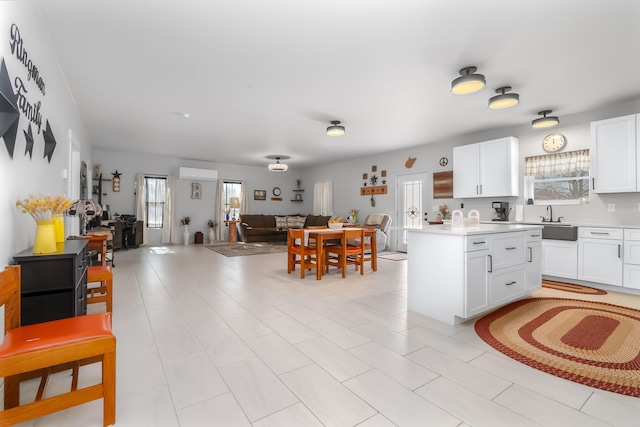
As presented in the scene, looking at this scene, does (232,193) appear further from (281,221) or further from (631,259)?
(631,259)

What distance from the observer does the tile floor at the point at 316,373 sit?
1522mm

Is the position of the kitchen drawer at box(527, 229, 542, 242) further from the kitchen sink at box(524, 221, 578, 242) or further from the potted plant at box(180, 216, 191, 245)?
the potted plant at box(180, 216, 191, 245)

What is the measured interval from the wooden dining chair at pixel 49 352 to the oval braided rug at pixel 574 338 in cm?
252

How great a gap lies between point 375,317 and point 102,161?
848cm

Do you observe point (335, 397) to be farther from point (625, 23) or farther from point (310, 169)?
point (310, 169)

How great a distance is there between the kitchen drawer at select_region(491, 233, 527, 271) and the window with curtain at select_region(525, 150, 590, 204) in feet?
7.85

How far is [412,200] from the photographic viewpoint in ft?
24.5

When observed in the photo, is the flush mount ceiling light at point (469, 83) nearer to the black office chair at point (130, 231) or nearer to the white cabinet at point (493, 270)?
the white cabinet at point (493, 270)

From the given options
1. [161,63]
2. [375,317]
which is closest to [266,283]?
[375,317]

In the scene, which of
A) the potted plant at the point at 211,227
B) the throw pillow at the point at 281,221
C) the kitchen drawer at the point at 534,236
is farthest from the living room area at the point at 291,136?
the throw pillow at the point at 281,221

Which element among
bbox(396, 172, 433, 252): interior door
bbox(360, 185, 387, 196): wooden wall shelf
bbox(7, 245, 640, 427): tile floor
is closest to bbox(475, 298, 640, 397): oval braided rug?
bbox(7, 245, 640, 427): tile floor

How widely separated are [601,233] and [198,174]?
9172 mm

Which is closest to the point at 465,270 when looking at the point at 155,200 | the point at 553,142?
the point at 553,142

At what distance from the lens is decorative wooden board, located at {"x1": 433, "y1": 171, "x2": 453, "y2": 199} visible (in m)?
6.49
